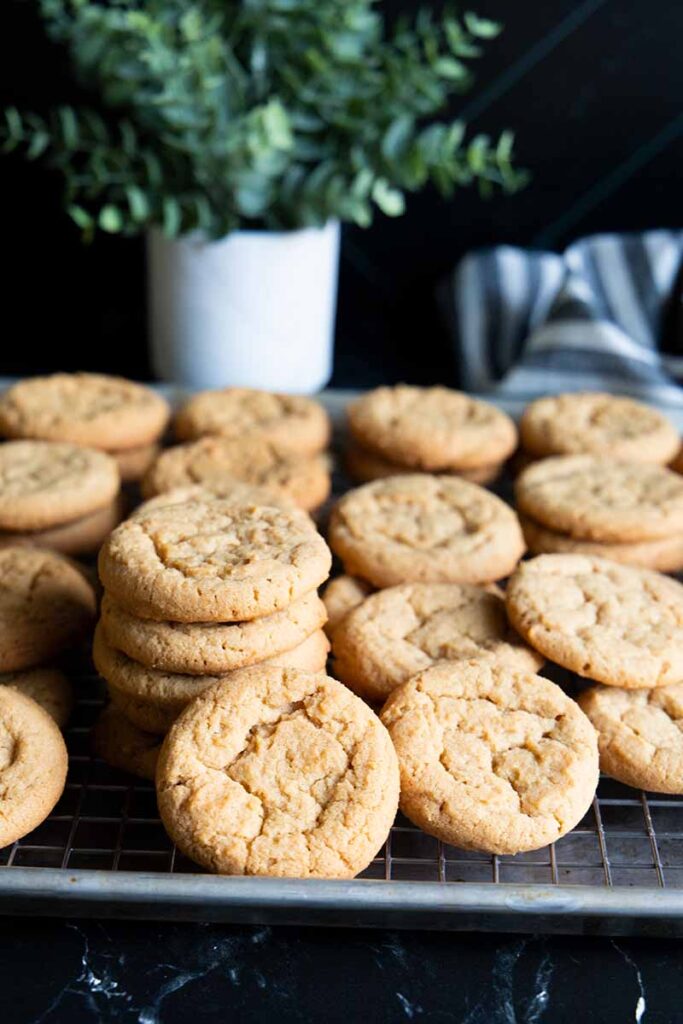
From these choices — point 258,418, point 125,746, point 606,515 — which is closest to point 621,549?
point 606,515

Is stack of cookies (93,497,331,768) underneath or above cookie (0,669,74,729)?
above

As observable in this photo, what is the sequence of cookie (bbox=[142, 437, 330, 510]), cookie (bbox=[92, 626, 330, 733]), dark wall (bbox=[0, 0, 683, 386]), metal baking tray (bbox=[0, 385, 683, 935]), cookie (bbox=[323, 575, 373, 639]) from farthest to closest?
dark wall (bbox=[0, 0, 683, 386]) → cookie (bbox=[142, 437, 330, 510]) → cookie (bbox=[323, 575, 373, 639]) → cookie (bbox=[92, 626, 330, 733]) → metal baking tray (bbox=[0, 385, 683, 935])

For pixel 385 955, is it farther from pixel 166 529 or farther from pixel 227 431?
pixel 227 431

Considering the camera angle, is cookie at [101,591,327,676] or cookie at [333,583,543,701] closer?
cookie at [101,591,327,676]

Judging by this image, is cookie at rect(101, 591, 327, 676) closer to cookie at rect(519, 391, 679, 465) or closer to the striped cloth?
cookie at rect(519, 391, 679, 465)

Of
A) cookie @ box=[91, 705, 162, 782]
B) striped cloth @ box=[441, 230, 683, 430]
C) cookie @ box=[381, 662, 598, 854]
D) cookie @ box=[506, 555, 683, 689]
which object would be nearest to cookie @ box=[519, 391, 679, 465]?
striped cloth @ box=[441, 230, 683, 430]

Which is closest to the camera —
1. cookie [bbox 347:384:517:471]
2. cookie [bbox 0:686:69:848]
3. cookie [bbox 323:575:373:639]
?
cookie [bbox 0:686:69:848]
